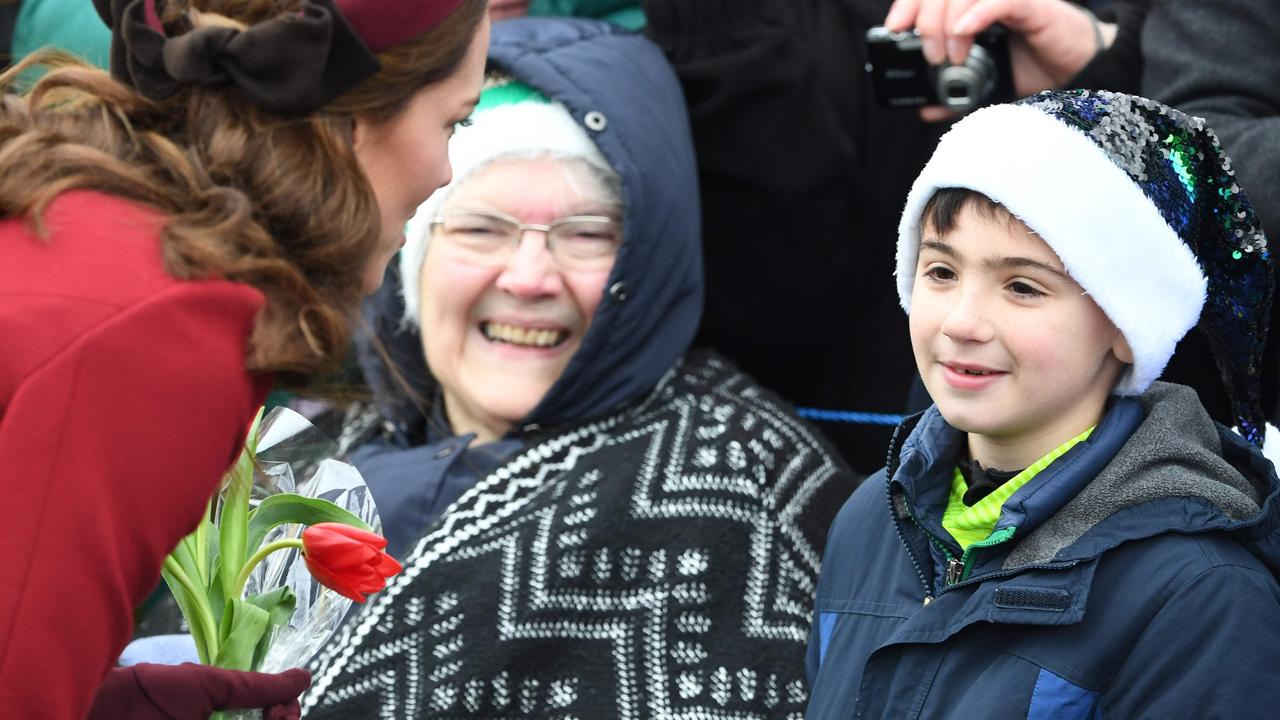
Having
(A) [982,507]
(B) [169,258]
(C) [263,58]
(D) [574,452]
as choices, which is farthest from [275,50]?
(D) [574,452]

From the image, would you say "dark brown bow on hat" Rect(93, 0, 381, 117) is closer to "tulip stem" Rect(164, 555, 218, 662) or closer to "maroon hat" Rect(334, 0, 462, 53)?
"maroon hat" Rect(334, 0, 462, 53)

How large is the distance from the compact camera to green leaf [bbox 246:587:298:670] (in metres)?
1.44

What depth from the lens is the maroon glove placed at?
168 centimetres

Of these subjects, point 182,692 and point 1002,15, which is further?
point 1002,15

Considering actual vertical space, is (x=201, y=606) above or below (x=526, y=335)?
above

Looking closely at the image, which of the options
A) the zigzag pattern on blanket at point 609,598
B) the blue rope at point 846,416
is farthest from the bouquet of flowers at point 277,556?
the blue rope at point 846,416

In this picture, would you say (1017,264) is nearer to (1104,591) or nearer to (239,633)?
(1104,591)

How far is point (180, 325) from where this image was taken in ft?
4.54

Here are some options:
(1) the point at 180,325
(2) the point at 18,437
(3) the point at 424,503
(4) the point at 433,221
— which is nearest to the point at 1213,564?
(1) the point at 180,325

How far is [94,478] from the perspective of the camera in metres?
1.33

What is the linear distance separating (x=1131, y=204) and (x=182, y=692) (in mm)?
1144

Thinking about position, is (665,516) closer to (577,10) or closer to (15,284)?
(577,10)

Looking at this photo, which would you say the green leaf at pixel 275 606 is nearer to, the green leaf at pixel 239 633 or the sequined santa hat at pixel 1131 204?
the green leaf at pixel 239 633

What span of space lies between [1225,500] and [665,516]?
115cm
